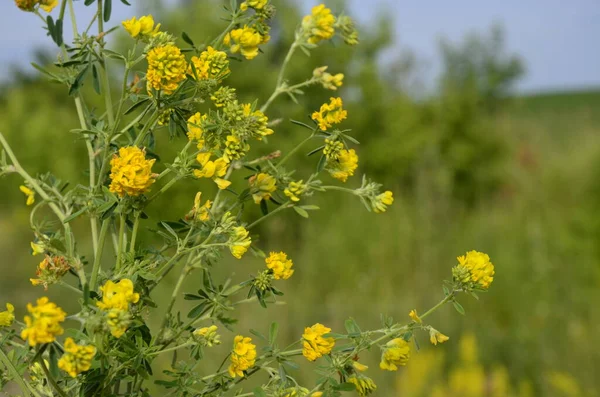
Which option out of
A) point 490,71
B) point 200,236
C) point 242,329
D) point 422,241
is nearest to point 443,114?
point 490,71

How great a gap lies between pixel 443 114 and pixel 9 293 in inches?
187

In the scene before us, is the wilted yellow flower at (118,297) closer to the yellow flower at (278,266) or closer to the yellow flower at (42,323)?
the yellow flower at (42,323)

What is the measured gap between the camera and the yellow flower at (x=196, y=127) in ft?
2.16

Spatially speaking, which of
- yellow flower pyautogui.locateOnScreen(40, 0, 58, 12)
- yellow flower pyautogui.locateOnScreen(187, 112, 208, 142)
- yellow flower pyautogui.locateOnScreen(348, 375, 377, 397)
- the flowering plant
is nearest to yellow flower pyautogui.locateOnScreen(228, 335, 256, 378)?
the flowering plant

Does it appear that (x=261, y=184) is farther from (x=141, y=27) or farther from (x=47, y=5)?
(x=47, y=5)

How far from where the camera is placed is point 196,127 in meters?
0.67

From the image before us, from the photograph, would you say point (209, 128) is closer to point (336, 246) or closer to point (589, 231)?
point (336, 246)

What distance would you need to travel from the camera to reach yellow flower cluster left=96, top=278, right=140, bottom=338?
0.53 meters

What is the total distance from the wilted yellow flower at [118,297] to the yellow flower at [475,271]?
346mm

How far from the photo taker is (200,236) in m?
0.74

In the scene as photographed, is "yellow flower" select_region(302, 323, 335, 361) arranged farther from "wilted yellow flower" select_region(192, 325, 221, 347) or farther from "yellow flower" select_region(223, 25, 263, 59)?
"yellow flower" select_region(223, 25, 263, 59)

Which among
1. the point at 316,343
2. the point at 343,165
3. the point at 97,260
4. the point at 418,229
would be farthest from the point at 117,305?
the point at 418,229

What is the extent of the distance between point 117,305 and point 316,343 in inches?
8.6

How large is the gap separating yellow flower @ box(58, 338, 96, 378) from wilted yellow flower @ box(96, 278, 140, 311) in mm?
39
